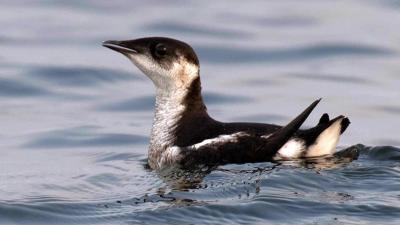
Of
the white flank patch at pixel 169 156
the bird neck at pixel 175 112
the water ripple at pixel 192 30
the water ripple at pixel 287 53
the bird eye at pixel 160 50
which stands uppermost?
the water ripple at pixel 192 30

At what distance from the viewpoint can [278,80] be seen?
60.1ft

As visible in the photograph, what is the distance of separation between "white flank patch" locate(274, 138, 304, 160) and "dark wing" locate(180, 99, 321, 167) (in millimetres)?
120

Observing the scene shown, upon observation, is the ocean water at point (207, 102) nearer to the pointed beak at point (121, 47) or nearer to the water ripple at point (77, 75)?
the water ripple at point (77, 75)

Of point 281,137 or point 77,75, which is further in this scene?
point 77,75

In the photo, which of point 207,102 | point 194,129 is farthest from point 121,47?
point 207,102

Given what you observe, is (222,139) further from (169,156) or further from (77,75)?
(77,75)

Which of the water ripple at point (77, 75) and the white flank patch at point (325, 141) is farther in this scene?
the water ripple at point (77, 75)

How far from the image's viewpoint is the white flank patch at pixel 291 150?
12.6m

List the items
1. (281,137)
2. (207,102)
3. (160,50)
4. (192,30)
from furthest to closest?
(192,30), (207,102), (160,50), (281,137)

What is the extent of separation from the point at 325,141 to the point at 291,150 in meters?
0.34

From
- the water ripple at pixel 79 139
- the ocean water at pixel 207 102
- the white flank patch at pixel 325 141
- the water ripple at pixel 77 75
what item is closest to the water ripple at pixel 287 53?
the ocean water at pixel 207 102

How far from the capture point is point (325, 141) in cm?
1275

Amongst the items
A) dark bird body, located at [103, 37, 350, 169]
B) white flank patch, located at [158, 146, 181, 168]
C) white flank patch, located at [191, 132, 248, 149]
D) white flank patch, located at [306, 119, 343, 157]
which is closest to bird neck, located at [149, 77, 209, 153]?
dark bird body, located at [103, 37, 350, 169]

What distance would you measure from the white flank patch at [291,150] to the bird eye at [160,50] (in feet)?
5.06
